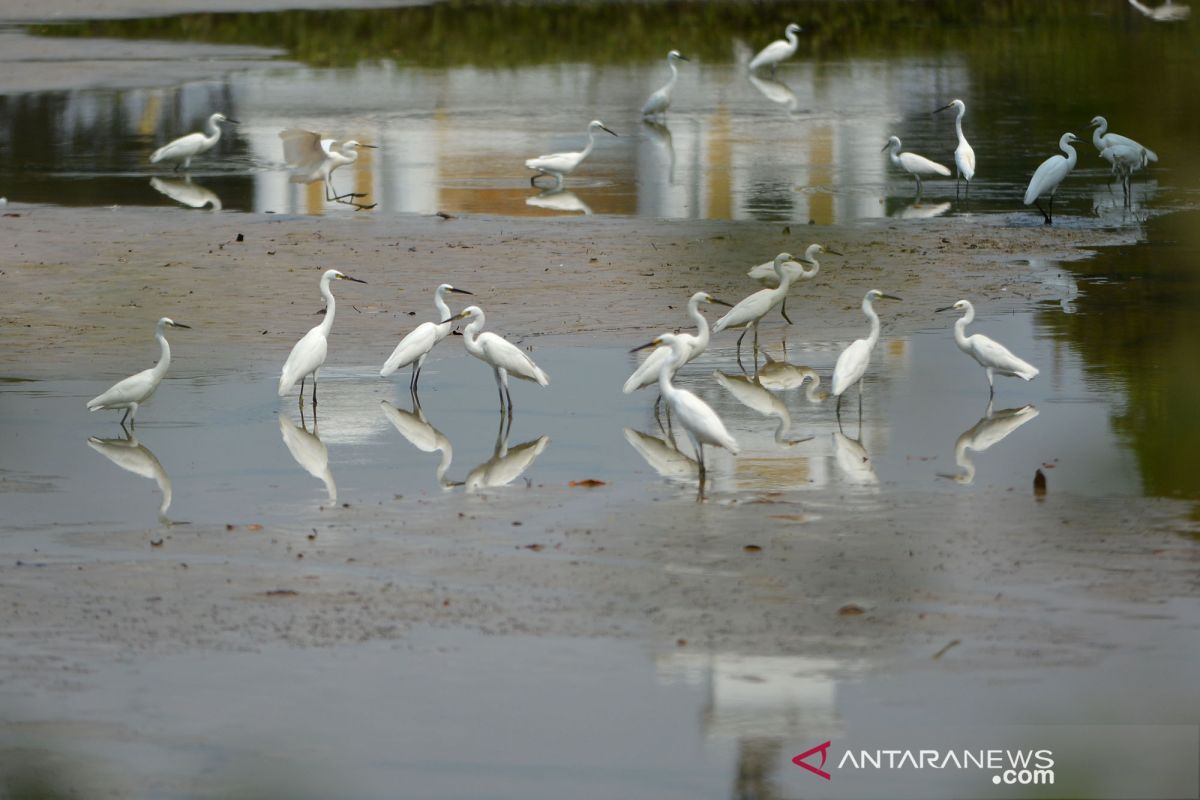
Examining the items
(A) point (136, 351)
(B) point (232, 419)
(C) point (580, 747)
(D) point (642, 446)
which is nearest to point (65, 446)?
(B) point (232, 419)

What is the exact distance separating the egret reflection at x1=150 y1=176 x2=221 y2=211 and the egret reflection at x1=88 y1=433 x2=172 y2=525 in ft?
28.7

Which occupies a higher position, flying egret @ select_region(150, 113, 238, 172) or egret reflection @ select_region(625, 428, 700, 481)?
egret reflection @ select_region(625, 428, 700, 481)

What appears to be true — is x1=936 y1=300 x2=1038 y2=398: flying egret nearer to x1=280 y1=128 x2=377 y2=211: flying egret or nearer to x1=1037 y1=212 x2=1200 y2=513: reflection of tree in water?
x1=1037 y1=212 x2=1200 y2=513: reflection of tree in water

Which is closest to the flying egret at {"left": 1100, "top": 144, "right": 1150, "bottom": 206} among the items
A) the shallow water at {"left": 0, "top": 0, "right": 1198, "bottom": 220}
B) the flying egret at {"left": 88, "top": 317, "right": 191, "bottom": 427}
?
the shallow water at {"left": 0, "top": 0, "right": 1198, "bottom": 220}

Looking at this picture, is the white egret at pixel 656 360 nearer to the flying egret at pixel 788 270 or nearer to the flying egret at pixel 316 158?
the flying egret at pixel 788 270

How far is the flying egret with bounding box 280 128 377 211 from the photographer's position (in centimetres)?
1775

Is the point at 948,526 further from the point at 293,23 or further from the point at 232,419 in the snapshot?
the point at 293,23

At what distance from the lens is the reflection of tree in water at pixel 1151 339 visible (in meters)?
9.80

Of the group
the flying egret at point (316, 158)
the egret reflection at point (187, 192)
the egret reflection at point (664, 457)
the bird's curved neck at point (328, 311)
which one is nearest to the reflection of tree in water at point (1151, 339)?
the egret reflection at point (664, 457)

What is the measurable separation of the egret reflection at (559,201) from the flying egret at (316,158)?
183 cm

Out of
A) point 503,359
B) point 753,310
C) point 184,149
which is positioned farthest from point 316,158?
point 503,359

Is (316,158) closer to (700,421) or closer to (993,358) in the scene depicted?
(993,358)

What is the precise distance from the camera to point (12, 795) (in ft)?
18.4

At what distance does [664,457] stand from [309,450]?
6.92ft
